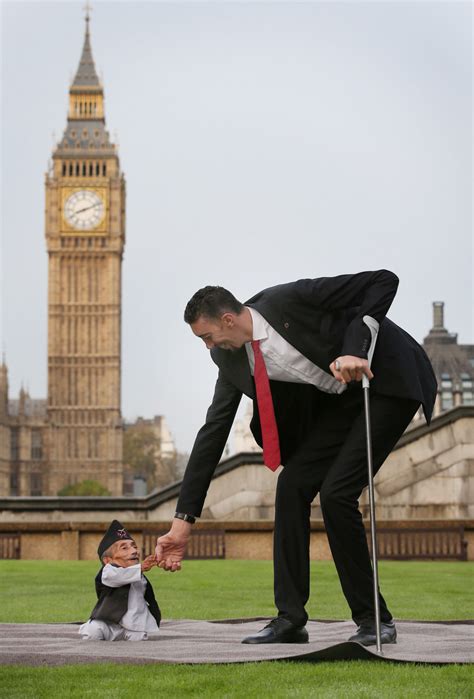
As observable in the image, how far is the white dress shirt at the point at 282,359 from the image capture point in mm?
5840

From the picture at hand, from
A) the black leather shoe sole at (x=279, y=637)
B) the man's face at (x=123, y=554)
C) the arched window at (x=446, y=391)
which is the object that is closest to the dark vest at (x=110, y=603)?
the man's face at (x=123, y=554)

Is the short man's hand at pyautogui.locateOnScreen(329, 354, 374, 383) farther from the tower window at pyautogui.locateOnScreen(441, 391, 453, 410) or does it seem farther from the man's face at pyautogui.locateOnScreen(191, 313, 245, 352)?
the tower window at pyautogui.locateOnScreen(441, 391, 453, 410)

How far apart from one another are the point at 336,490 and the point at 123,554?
1276 mm

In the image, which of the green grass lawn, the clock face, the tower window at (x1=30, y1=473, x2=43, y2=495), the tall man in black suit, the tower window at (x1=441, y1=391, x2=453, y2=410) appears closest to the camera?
the green grass lawn

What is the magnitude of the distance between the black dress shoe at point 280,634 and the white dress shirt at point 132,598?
25.4 inches

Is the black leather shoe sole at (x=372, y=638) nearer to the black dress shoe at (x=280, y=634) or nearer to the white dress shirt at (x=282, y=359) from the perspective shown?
the black dress shoe at (x=280, y=634)

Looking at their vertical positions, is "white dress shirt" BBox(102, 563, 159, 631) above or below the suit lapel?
below

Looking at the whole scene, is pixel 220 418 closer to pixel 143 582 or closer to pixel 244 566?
pixel 143 582

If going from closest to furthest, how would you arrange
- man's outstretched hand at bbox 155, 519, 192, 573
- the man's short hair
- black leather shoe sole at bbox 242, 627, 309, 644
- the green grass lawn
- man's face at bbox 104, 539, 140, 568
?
the green grass lawn < the man's short hair < black leather shoe sole at bbox 242, 627, 309, 644 < man's outstretched hand at bbox 155, 519, 192, 573 < man's face at bbox 104, 539, 140, 568

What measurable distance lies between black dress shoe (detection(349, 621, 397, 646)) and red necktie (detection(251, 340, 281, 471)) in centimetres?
80

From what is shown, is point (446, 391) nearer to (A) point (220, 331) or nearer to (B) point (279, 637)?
(B) point (279, 637)

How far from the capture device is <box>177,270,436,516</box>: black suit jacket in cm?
582

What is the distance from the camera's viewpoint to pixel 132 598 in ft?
21.3

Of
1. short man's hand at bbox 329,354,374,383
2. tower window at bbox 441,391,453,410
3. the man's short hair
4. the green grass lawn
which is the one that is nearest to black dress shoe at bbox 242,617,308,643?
the green grass lawn
